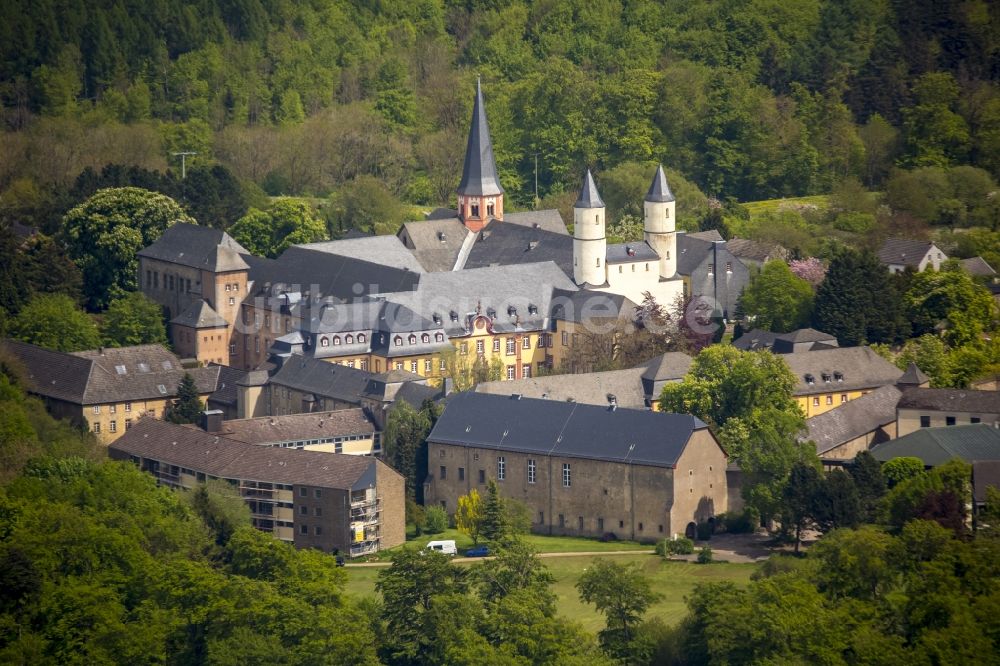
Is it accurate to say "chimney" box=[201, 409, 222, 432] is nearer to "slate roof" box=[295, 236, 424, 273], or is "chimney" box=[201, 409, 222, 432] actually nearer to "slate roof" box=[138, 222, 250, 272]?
"slate roof" box=[138, 222, 250, 272]

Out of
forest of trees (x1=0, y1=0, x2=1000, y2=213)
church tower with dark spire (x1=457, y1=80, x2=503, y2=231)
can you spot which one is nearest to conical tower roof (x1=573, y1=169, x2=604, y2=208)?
church tower with dark spire (x1=457, y1=80, x2=503, y2=231)

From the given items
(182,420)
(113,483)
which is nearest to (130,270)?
(182,420)

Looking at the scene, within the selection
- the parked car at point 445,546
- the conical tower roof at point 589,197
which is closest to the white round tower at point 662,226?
the conical tower roof at point 589,197

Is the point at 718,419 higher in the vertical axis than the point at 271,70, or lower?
lower

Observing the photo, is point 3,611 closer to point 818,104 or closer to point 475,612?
point 475,612

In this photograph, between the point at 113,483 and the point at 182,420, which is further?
the point at 182,420

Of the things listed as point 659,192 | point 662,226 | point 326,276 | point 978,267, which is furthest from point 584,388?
point 978,267

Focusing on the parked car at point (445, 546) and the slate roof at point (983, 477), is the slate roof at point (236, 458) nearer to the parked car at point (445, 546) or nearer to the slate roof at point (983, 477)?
the parked car at point (445, 546)

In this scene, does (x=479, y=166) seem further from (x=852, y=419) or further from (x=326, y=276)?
(x=852, y=419)
